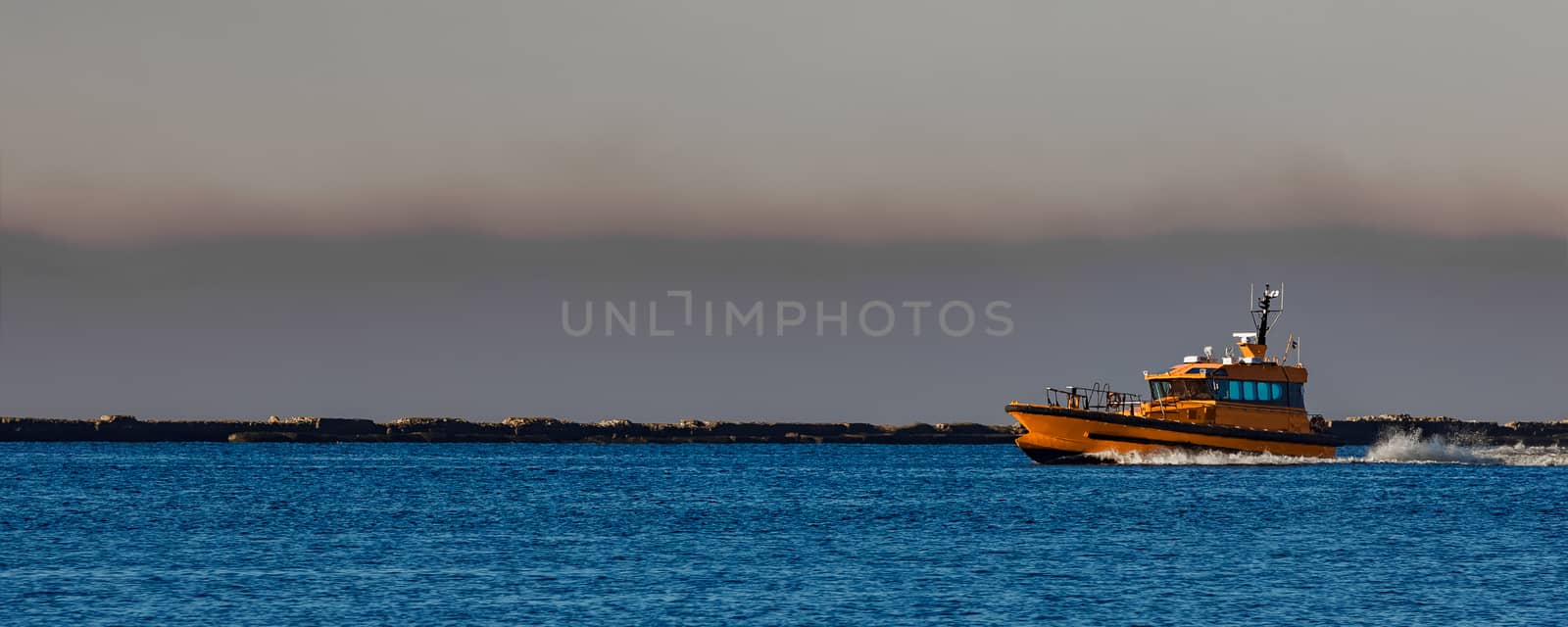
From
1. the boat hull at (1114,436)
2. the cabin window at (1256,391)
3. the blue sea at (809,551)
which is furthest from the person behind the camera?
the cabin window at (1256,391)

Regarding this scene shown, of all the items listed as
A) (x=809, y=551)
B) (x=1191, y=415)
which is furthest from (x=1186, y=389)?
(x=809, y=551)

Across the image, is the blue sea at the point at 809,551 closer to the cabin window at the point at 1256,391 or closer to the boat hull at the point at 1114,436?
the boat hull at the point at 1114,436

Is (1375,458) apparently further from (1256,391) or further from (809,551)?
(809,551)

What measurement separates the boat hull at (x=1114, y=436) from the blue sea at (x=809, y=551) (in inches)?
31.8

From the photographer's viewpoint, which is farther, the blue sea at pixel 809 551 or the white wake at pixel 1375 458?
the white wake at pixel 1375 458

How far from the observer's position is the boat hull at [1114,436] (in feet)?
242

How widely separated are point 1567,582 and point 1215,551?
8.88 metres

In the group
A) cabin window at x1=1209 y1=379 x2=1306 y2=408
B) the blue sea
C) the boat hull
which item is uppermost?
cabin window at x1=1209 y1=379 x2=1306 y2=408

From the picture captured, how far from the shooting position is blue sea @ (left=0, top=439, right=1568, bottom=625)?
32.8 m

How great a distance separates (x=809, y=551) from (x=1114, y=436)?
1324 inches

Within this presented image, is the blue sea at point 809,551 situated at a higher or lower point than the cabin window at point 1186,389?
lower

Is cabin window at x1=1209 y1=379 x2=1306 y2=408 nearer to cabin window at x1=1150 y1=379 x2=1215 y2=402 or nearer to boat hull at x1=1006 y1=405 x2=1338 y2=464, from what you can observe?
cabin window at x1=1150 y1=379 x2=1215 y2=402

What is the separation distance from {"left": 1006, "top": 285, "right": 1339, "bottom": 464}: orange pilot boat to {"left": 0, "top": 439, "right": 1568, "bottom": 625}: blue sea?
1120 millimetres

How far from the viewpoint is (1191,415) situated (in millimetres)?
74938
